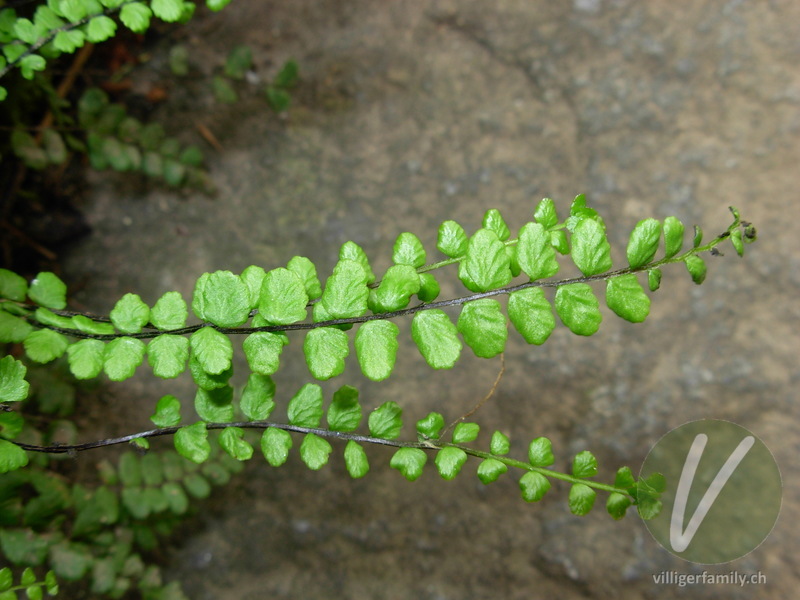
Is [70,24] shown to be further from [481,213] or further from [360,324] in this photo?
[481,213]

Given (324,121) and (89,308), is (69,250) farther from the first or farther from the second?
(324,121)

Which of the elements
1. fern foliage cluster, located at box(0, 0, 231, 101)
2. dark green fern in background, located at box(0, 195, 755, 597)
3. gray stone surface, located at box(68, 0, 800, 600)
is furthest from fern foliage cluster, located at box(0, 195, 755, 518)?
gray stone surface, located at box(68, 0, 800, 600)

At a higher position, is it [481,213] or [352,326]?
[481,213]

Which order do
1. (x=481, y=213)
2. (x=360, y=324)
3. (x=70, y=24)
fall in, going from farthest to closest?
(x=481, y=213) < (x=70, y=24) < (x=360, y=324)

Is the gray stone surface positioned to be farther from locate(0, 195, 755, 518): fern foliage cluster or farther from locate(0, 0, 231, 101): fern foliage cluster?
locate(0, 0, 231, 101): fern foliage cluster

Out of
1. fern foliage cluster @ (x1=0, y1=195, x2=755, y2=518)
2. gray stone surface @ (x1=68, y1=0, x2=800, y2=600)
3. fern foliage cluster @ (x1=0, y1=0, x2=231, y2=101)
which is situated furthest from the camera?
gray stone surface @ (x1=68, y1=0, x2=800, y2=600)

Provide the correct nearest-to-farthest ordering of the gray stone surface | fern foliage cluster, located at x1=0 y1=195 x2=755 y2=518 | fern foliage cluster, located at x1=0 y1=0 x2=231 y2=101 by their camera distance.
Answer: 1. fern foliage cluster, located at x1=0 y1=195 x2=755 y2=518
2. fern foliage cluster, located at x1=0 y1=0 x2=231 y2=101
3. the gray stone surface

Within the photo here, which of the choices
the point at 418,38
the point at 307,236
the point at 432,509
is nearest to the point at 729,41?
the point at 418,38

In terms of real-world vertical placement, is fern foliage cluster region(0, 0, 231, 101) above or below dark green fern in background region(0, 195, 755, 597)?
above

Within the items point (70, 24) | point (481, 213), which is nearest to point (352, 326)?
point (70, 24)
